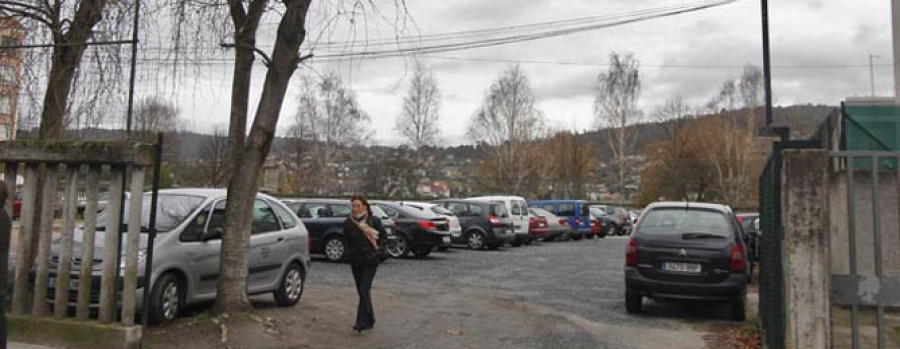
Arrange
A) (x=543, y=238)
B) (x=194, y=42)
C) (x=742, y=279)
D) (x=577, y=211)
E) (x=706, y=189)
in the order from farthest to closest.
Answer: (x=706, y=189) < (x=577, y=211) < (x=543, y=238) < (x=742, y=279) < (x=194, y=42)

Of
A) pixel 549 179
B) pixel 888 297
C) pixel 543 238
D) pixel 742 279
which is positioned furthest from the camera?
pixel 549 179

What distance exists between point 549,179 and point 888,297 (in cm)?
6305

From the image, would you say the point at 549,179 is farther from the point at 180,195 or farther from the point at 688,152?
the point at 180,195

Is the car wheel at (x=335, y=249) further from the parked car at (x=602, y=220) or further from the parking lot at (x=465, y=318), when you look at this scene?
the parked car at (x=602, y=220)

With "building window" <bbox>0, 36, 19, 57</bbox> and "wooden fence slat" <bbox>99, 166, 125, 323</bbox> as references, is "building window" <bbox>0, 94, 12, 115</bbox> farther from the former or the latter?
"wooden fence slat" <bbox>99, 166, 125, 323</bbox>

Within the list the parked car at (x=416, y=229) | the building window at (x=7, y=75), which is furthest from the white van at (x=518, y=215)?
the building window at (x=7, y=75)

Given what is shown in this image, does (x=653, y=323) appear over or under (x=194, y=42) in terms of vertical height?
under

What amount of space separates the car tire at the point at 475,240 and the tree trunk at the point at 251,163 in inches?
596

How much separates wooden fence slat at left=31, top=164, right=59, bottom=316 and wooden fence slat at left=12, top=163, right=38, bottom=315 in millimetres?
137

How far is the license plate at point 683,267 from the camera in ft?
32.7

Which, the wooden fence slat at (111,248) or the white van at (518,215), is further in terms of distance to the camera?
the white van at (518,215)

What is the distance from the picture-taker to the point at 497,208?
24.1 metres

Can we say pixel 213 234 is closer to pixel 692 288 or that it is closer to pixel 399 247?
pixel 692 288

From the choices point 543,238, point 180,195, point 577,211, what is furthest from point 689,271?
point 577,211
